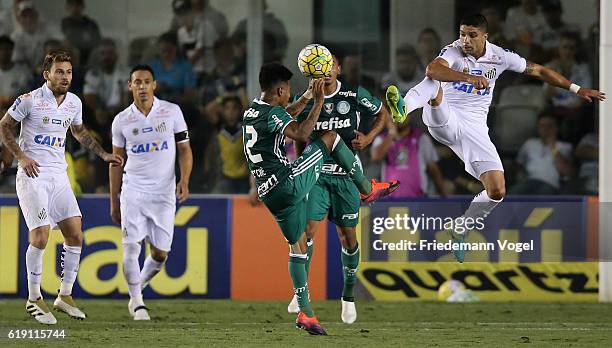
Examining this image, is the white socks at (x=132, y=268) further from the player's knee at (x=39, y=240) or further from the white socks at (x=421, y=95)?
the white socks at (x=421, y=95)

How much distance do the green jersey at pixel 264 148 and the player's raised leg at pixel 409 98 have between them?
1.12 m

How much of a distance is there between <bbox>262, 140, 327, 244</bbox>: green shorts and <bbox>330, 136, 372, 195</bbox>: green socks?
2.66 ft

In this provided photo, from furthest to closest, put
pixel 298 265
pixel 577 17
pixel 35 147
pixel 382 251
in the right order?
pixel 577 17, pixel 382 251, pixel 35 147, pixel 298 265

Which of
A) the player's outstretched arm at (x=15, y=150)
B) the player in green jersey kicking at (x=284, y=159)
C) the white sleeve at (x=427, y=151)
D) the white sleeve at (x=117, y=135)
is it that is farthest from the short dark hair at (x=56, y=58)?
the white sleeve at (x=427, y=151)

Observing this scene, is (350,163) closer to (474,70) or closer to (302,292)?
(474,70)

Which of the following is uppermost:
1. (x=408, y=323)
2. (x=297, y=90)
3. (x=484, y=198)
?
(x=297, y=90)

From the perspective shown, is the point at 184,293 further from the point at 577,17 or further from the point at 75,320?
the point at 577,17

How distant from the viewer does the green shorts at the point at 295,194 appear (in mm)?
11055

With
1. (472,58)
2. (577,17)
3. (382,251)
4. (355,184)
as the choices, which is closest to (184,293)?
(382,251)

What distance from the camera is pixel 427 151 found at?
15.6m

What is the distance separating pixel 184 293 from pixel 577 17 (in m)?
5.42

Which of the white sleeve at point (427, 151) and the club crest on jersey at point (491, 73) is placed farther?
the white sleeve at point (427, 151)

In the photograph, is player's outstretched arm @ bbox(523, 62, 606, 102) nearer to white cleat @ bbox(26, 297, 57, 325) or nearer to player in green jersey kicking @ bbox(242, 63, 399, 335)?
player in green jersey kicking @ bbox(242, 63, 399, 335)

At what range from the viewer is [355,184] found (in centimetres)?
1274
